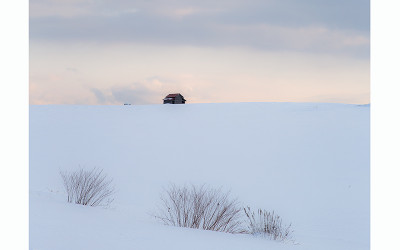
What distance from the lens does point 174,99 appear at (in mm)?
42438

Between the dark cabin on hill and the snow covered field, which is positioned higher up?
the dark cabin on hill

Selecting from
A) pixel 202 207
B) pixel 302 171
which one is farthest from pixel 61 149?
pixel 202 207

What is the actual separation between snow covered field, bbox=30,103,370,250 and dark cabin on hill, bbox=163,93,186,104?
421 centimetres

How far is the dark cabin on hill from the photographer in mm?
42275

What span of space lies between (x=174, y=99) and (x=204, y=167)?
75.9ft

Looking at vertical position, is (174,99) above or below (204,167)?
above

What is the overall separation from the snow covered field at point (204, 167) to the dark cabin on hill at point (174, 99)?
13.8 ft

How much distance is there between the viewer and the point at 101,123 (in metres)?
31.2

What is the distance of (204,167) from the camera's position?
19906 mm

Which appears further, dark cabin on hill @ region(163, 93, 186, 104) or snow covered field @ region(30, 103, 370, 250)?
dark cabin on hill @ region(163, 93, 186, 104)

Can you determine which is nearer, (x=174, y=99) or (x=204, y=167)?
(x=204, y=167)

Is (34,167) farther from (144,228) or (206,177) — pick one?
(144,228)
